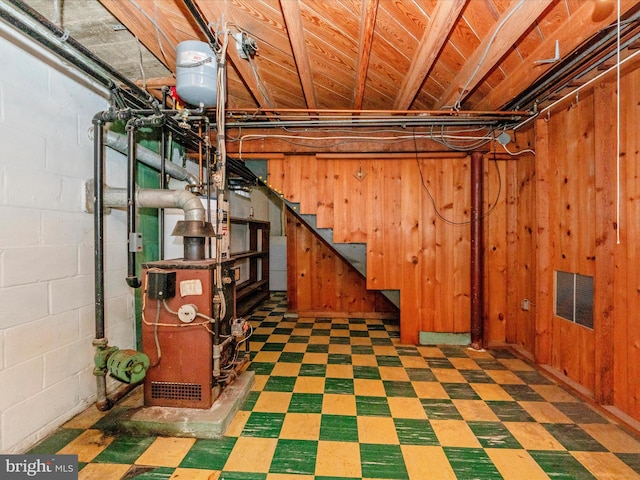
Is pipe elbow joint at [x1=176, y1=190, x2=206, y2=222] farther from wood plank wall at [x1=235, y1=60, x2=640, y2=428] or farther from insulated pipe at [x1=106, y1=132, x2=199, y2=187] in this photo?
wood plank wall at [x1=235, y1=60, x2=640, y2=428]

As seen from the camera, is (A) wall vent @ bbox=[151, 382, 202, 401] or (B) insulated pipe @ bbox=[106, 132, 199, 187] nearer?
(A) wall vent @ bbox=[151, 382, 202, 401]

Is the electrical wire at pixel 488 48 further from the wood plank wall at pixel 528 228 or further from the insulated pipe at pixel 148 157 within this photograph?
the insulated pipe at pixel 148 157

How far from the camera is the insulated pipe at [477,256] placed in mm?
2986

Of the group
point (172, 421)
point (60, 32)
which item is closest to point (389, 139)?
point (60, 32)

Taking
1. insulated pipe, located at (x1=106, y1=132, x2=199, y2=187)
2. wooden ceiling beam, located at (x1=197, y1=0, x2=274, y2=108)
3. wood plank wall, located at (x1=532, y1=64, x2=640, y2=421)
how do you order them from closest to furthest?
wooden ceiling beam, located at (x1=197, y1=0, x2=274, y2=108)
wood plank wall, located at (x1=532, y1=64, x2=640, y2=421)
insulated pipe, located at (x1=106, y1=132, x2=199, y2=187)

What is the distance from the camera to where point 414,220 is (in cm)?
318

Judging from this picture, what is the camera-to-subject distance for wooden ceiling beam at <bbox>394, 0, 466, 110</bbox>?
1358 millimetres

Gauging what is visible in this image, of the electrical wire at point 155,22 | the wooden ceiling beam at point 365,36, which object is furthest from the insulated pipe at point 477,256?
the electrical wire at point 155,22

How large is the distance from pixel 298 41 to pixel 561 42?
1.46 m

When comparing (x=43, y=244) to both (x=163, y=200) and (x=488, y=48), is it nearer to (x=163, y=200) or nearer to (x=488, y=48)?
(x=163, y=200)

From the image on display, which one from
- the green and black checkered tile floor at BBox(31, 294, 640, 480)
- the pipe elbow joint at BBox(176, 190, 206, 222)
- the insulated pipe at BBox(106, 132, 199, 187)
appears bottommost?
the green and black checkered tile floor at BBox(31, 294, 640, 480)

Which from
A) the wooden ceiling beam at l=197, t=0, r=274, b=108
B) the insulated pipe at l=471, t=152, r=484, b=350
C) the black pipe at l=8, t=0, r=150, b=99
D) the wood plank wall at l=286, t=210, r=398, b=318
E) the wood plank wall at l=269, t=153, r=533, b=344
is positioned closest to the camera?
the black pipe at l=8, t=0, r=150, b=99

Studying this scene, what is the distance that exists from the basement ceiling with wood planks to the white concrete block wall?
0.37 m

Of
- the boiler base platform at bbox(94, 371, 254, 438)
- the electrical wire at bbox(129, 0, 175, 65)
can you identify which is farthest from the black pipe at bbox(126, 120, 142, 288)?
the boiler base platform at bbox(94, 371, 254, 438)
